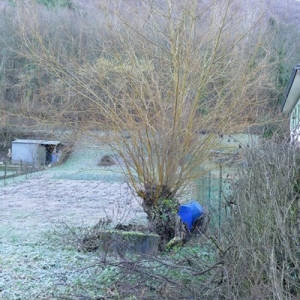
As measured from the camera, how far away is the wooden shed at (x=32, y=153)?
33.8m

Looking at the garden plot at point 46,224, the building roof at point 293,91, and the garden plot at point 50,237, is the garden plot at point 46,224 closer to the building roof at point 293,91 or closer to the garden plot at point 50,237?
the garden plot at point 50,237

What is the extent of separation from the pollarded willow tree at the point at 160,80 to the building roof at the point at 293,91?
20.2ft

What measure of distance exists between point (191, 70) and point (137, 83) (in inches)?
38.1

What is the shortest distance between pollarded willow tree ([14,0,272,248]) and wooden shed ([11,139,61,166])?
80.6 ft

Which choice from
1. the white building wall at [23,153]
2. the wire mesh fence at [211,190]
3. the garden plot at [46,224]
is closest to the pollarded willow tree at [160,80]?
the wire mesh fence at [211,190]

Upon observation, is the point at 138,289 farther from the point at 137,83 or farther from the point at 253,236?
the point at 137,83

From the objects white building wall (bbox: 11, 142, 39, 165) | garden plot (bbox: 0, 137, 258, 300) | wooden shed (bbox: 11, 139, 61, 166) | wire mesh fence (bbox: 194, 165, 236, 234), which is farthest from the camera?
white building wall (bbox: 11, 142, 39, 165)

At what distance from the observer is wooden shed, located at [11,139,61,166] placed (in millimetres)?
33841

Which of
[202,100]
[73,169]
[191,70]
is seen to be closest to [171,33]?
[191,70]

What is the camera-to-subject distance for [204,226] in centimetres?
876

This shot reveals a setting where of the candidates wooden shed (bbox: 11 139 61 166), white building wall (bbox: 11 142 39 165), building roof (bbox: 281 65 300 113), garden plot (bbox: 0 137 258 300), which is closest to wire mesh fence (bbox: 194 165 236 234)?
garden plot (bbox: 0 137 258 300)

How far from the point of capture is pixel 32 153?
34594 millimetres

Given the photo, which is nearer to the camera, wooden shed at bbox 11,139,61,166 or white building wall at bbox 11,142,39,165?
wooden shed at bbox 11,139,61,166

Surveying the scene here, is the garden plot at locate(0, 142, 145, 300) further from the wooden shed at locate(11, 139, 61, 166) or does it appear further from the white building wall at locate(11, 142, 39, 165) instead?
the white building wall at locate(11, 142, 39, 165)
